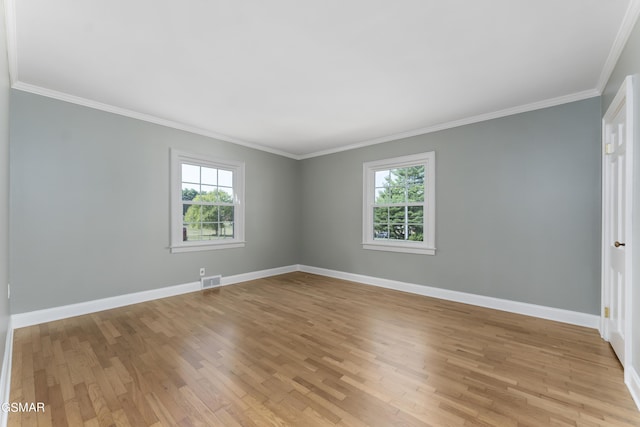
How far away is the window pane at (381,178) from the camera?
16.0 feet

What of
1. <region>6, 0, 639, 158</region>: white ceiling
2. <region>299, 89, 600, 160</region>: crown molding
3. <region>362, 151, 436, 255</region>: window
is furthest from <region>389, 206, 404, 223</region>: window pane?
<region>6, 0, 639, 158</region>: white ceiling

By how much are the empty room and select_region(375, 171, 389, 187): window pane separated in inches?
1.5

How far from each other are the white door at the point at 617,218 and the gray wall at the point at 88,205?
4.84 m

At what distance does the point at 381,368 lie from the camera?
216cm

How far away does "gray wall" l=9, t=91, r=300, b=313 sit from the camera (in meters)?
2.99

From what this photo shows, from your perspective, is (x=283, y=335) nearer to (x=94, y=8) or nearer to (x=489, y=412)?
(x=489, y=412)

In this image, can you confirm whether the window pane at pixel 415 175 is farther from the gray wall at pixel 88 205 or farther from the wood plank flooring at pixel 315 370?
the gray wall at pixel 88 205

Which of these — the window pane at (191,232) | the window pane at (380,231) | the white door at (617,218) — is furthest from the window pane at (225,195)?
the white door at (617,218)

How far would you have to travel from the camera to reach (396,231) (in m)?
4.73

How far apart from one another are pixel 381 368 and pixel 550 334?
2002 mm

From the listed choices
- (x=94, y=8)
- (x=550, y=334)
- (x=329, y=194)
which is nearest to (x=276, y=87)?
(x=94, y=8)

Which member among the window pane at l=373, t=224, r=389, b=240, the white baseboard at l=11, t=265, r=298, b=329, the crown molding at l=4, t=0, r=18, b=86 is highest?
the crown molding at l=4, t=0, r=18, b=86

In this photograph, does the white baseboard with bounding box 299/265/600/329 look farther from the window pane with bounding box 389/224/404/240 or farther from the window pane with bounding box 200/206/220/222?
the window pane with bounding box 200/206/220/222

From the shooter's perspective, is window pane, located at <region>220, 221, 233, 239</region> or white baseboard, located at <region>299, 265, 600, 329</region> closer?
white baseboard, located at <region>299, 265, 600, 329</region>
